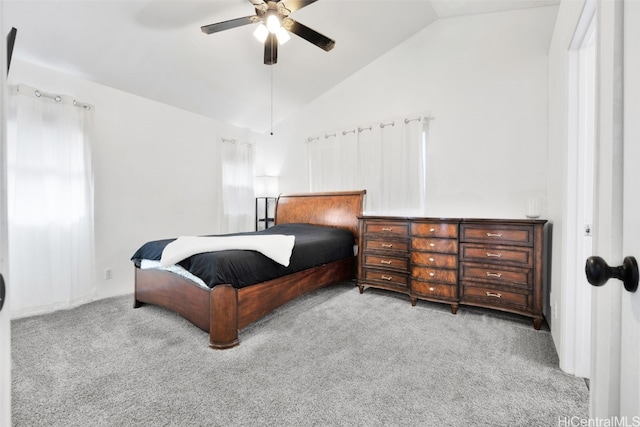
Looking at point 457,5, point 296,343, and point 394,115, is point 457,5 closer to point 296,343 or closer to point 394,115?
point 394,115

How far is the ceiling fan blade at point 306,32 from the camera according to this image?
2215mm

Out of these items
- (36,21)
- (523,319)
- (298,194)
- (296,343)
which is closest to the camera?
(296,343)

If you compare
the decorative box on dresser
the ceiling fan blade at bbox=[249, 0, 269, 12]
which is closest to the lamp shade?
the ceiling fan blade at bbox=[249, 0, 269, 12]

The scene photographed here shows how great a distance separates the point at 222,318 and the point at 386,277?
5.75 feet

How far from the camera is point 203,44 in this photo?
297cm

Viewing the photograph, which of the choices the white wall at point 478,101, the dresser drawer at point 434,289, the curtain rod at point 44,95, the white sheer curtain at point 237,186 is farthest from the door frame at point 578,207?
the curtain rod at point 44,95

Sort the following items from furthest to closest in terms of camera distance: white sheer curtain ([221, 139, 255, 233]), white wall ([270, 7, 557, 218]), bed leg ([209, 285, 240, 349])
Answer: white sheer curtain ([221, 139, 255, 233]) → white wall ([270, 7, 557, 218]) → bed leg ([209, 285, 240, 349])

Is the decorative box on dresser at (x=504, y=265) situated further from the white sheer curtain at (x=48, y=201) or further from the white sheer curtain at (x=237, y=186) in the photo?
the white sheer curtain at (x=48, y=201)

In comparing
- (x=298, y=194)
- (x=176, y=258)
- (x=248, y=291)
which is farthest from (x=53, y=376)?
(x=298, y=194)

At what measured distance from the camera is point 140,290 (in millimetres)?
2699

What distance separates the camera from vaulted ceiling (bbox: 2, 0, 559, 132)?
7.82 feet

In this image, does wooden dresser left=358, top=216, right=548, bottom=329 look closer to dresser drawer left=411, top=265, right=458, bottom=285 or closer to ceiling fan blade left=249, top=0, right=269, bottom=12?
dresser drawer left=411, top=265, right=458, bottom=285

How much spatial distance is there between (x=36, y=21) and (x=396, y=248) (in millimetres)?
3713

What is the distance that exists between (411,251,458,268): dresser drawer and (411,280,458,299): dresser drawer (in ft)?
0.61
